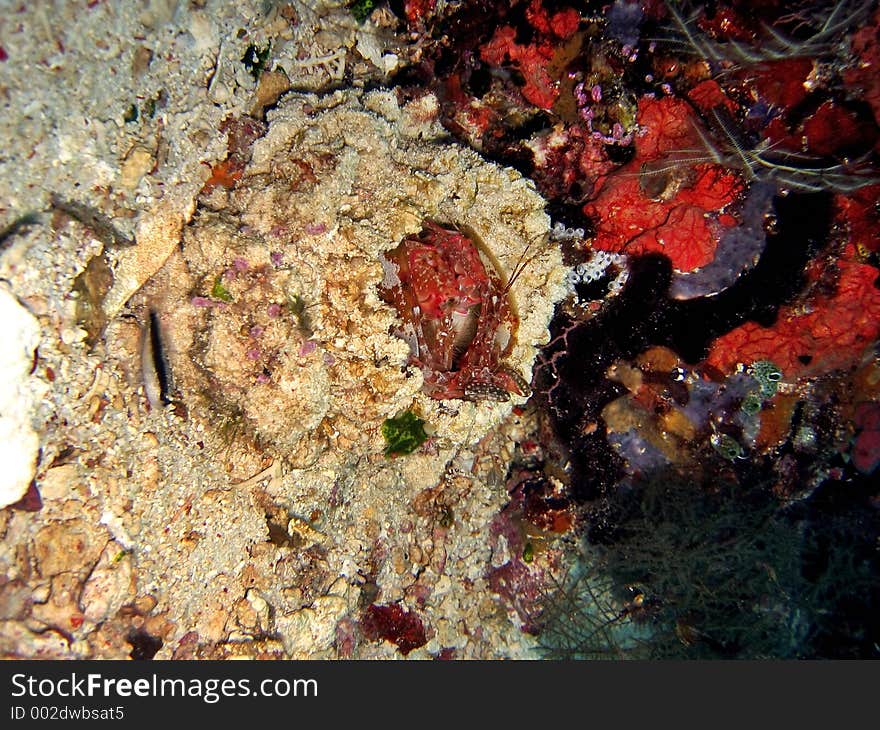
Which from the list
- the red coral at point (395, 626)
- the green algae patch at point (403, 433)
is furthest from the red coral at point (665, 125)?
the red coral at point (395, 626)

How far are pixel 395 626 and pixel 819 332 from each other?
173 inches

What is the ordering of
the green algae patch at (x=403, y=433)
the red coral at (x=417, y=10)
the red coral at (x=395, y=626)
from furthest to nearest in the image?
the red coral at (x=395, y=626) < the green algae patch at (x=403, y=433) < the red coral at (x=417, y=10)

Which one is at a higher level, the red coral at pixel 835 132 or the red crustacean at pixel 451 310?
the red coral at pixel 835 132

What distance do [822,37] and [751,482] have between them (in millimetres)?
3444

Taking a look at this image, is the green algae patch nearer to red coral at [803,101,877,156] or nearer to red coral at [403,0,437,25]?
red coral at [403,0,437,25]

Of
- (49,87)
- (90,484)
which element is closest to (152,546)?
(90,484)

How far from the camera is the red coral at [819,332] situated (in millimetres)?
3539

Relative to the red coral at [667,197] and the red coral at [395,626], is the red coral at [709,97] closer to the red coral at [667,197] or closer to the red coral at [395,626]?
the red coral at [667,197]

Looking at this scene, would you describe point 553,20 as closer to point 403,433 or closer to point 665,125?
point 665,125

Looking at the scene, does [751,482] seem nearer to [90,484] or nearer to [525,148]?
[525,148]

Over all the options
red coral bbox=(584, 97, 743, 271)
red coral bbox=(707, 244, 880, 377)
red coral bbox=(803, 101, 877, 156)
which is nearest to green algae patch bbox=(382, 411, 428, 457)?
red coral bbox=(584, 97, 743, 271)

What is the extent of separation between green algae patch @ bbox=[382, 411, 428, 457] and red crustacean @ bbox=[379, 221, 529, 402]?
305 mm

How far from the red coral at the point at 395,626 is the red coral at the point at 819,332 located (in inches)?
141

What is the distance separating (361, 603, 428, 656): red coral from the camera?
424cm
